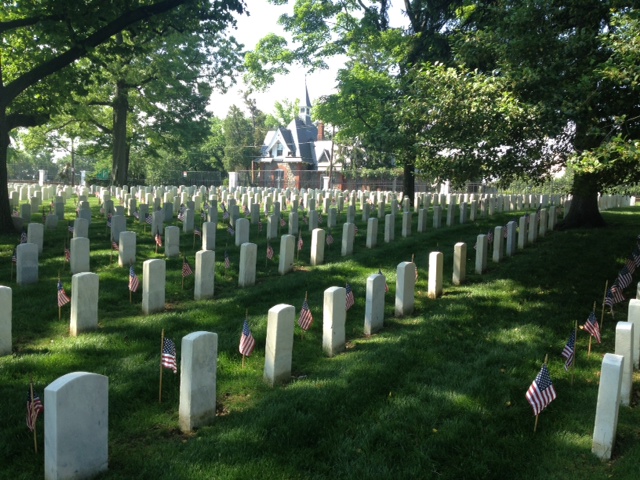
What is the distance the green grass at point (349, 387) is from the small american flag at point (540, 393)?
0.87 ft

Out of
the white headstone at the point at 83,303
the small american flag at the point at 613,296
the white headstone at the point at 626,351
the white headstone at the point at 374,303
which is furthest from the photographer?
the small american flag at the point at 613,296

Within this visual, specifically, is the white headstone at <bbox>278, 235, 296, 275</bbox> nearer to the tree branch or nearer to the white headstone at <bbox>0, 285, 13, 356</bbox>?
the white headstone at <bbox>0, 285, 13, 356</bbox>

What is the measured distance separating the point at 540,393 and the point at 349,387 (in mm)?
1608

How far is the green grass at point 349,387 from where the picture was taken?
3854 mm

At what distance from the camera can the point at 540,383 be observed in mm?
4355

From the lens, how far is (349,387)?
4.94 metres

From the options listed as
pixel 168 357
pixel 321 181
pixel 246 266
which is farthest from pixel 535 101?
pixel 321 181

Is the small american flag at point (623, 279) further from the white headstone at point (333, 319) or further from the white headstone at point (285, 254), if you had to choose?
the white headstone at point (285, 254)

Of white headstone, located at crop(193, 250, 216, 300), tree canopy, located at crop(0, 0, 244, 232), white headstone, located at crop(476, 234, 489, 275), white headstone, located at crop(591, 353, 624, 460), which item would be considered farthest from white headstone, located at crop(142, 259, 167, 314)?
tree canopy, located at crop(0, 0, 244, 232)

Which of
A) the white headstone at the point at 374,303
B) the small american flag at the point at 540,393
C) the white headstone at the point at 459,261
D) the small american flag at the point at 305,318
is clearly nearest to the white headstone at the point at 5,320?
the small american flag at the point at 305,318

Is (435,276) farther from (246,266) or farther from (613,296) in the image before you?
(246,266)

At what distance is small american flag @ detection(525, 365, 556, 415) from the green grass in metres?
0.26

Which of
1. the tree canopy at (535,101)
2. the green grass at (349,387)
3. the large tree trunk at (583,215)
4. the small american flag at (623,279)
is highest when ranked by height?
the tree canopy at (535,101)

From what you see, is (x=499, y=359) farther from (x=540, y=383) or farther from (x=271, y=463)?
(x=271, y=463)
